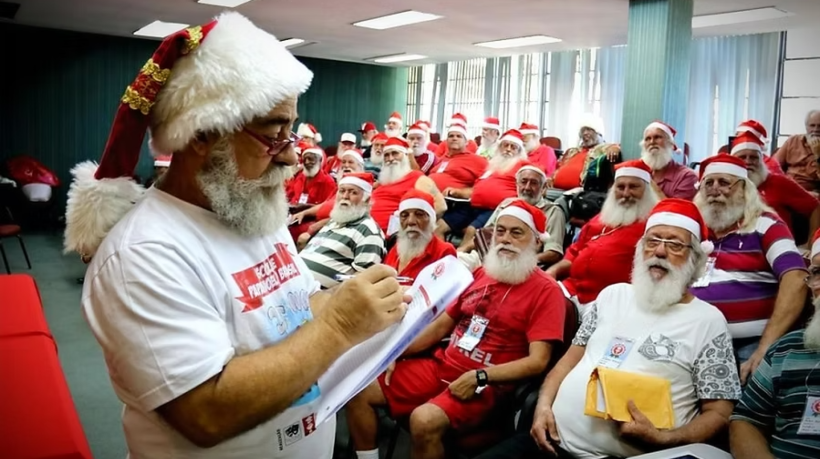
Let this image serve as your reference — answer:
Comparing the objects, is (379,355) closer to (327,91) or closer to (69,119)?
(69,119)

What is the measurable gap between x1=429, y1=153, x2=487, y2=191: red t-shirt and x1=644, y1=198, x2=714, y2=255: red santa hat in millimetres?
3685

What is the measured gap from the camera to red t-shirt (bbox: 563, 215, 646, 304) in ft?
10.8

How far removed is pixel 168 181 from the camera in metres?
1.08

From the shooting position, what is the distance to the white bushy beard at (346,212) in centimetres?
418

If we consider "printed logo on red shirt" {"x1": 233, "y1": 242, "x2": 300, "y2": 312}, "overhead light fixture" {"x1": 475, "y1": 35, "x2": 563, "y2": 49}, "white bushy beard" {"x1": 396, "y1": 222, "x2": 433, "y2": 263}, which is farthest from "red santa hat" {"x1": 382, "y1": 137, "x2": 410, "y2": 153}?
"printed logo on red shirt" {"x1": 233, "y1": 242, "x2": 300, "y2": 312}

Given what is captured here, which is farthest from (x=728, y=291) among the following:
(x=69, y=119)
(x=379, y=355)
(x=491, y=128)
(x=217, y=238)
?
(x=69, y=119)

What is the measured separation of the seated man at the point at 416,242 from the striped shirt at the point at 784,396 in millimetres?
1830

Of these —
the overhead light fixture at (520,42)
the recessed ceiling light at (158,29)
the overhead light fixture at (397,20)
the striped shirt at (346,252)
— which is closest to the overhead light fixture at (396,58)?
the overhead light fixture at (520,42)

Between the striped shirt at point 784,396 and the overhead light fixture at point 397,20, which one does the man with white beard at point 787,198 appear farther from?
the overhead light fixture at point 397,20

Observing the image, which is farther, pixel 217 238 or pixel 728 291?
pixel 728 291

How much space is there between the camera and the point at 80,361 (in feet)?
13.2

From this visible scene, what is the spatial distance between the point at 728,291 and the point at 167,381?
2.41m

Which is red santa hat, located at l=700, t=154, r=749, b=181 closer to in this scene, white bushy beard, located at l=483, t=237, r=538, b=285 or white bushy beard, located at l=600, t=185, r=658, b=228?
white bushy beard, located at l=600, t=185, r=658, b=228

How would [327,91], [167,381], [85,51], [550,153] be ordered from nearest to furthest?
1. [167,381]
2. [550,153]
3. [85,51]
4. [327,91]
